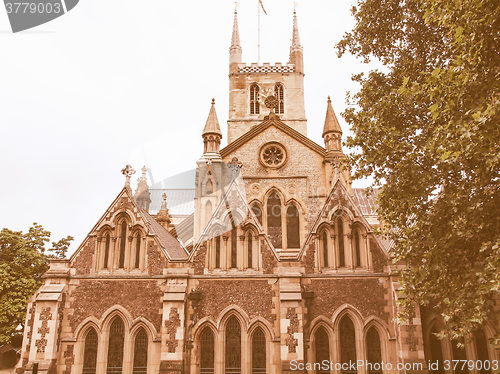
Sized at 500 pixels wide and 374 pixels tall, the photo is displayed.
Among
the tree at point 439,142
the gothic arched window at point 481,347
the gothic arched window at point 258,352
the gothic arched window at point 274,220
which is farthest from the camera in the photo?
the gothic arched window at point 274,220

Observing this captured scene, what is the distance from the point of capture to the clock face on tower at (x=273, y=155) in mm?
24172

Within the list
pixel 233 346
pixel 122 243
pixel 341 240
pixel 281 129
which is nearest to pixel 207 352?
pixel 233 346

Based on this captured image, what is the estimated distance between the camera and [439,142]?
35.2ft

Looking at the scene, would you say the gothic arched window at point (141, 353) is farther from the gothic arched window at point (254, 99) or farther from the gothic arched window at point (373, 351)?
the gothic arched window at point (254, 99)

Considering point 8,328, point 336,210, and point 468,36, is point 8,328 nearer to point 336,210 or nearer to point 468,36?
point 336,210

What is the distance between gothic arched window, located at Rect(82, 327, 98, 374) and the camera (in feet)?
52.7

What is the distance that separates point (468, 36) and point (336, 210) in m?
8.67

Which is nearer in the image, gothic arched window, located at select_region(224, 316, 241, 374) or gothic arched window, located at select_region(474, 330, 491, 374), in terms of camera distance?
gothic arched window, located at select_region(474, 330, 491, 374)

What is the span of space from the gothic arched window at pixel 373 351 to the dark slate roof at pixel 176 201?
30472mm

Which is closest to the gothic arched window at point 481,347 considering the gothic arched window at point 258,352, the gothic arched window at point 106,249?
the gothic arched window at point 258,352

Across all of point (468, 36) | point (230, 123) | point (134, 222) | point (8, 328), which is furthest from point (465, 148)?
point (230, 123)

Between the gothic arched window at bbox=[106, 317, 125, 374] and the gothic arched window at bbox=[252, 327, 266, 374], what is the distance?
15.1 feet

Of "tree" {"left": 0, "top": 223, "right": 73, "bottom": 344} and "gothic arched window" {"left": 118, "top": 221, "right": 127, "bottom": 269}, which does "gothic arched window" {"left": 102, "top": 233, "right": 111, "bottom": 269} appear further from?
"tree" {"left": 0, "top": 223, "right": 73, "bottom": 344}

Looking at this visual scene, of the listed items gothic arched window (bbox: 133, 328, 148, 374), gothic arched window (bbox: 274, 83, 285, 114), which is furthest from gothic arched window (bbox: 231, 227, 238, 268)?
gothic arched window (bbox: 274, 83, 285, 114)
